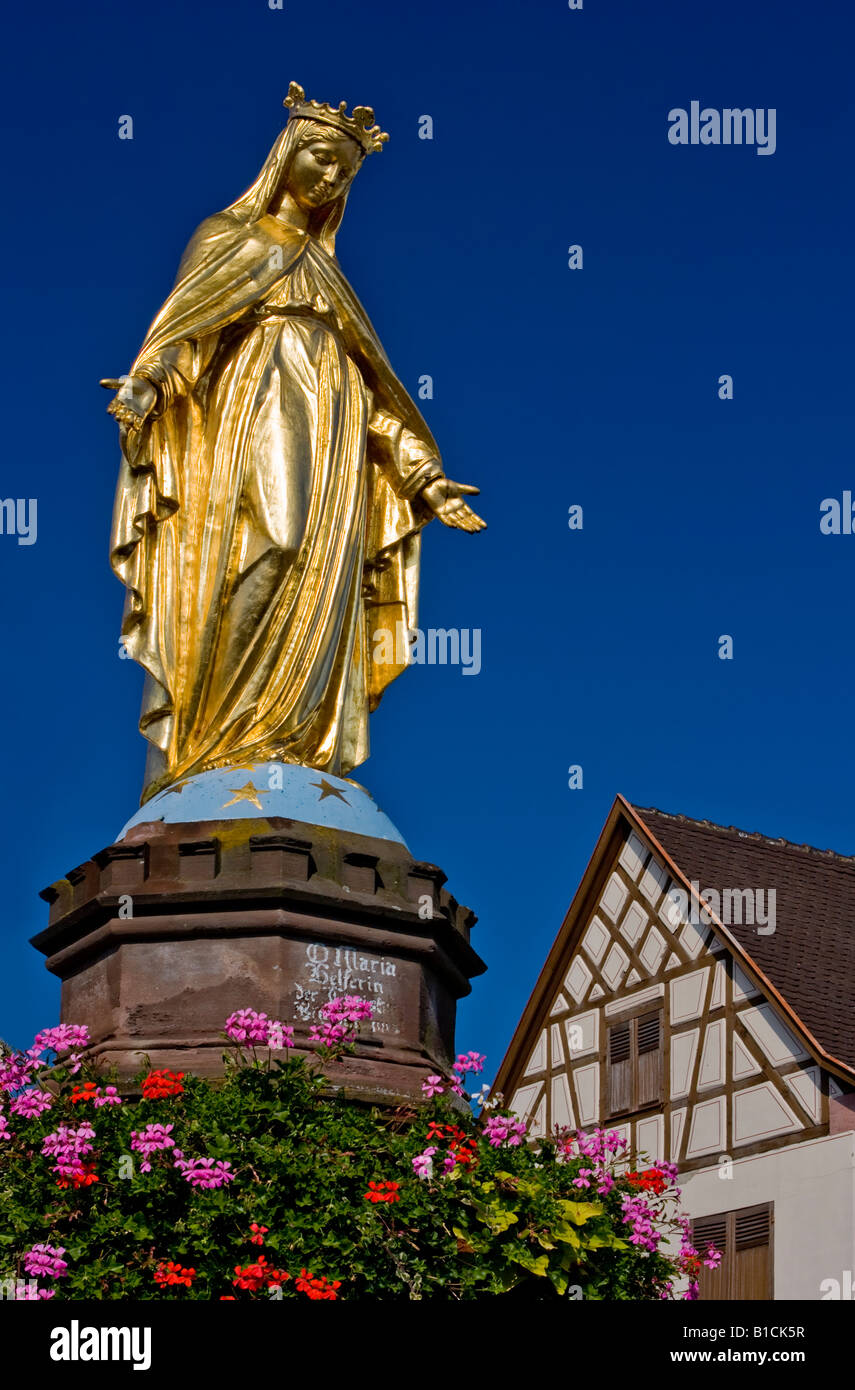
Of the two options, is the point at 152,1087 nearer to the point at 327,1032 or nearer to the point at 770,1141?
the point at 327,1032

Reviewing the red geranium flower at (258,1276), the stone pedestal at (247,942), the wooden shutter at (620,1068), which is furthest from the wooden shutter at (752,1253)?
the red geranium flower at (258,1276)

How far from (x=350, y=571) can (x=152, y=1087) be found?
3732mm

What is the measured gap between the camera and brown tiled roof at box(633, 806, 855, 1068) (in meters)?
20.0

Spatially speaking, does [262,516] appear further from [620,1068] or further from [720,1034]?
[620,1068]

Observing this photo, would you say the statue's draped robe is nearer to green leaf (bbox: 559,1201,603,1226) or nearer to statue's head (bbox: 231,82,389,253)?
statue's head (bbox: 231,82,389,253)

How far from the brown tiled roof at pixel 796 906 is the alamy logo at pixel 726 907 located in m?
0.10

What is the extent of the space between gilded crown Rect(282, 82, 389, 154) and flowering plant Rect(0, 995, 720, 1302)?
5.59 metres

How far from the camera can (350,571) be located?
36.0 ft

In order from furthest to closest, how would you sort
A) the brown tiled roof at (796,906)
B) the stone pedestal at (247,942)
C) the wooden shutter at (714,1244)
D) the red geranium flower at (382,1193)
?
the brown tiled roof at (796,906)
the wooden shutter at (714,1244)
the stone pedestal at (247,942)
the red geranium flower at (382,1193)

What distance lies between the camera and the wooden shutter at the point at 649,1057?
21156mm

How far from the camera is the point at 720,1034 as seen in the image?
67.1 feet

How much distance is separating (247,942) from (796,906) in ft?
46.1

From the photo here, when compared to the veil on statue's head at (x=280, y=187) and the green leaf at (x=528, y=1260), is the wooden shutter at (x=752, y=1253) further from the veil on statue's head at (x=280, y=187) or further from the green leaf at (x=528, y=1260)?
the green leaf at (x=528, y=1260)
